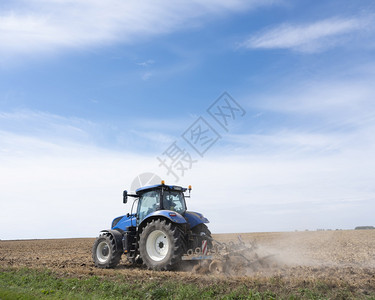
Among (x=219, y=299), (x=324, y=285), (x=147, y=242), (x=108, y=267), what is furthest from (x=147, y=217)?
(x=324, y=285)

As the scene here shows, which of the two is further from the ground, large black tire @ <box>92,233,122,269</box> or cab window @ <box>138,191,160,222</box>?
cab window @ <box>138,191,160,222</box>

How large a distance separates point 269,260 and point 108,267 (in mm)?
5557

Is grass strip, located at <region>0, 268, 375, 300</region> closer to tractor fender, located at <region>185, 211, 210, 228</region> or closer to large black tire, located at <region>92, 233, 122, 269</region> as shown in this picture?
large black tire, located at <region>92, 233, 122, 269</region>

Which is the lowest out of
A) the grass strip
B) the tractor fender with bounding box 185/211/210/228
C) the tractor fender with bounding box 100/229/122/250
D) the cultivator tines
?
the grass strip

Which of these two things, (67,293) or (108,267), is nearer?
(67,293)

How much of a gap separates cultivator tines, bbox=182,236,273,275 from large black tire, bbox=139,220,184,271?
40 cm

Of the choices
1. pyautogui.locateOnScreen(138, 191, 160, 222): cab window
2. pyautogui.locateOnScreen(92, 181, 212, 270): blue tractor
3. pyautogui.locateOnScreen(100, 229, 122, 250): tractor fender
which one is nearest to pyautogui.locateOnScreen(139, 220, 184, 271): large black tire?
pyautogui.locateOnScreen(92, 181, 212, 270): blue tractor

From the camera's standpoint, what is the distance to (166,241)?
10938mm

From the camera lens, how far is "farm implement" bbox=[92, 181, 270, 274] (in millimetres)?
10078

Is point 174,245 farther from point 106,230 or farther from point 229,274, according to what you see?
point 106,230

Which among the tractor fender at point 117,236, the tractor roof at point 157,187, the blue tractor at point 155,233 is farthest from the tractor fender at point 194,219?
the tractor fender at point 117,236

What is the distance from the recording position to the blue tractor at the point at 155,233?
34.9ft

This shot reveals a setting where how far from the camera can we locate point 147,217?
11227mm

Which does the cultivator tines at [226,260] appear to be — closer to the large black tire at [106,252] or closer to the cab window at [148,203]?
the cab window at [148,203]
